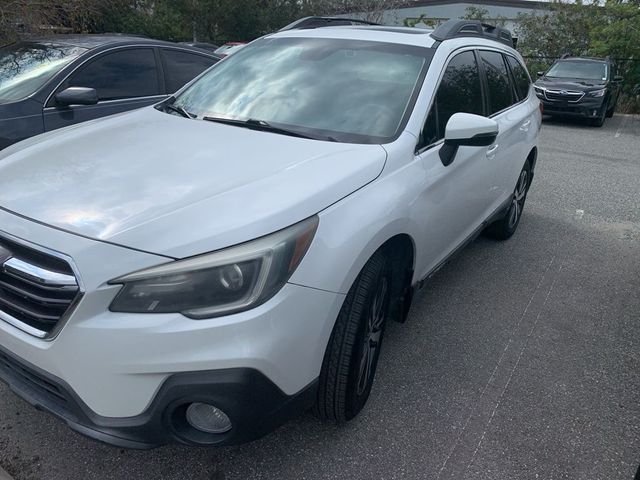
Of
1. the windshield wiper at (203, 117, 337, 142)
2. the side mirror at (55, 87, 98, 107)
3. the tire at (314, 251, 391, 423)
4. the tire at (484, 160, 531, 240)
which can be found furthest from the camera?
the tire at (484, 160, 531, 240)

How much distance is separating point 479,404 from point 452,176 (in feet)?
3.99

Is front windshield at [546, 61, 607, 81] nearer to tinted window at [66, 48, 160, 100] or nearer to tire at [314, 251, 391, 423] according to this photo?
tinted window at [66, 48, 160, 100]

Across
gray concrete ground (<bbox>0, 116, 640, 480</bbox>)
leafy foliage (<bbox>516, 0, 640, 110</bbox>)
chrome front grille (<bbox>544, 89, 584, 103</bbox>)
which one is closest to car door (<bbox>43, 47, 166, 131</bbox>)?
gray concrete ground (<bbox>0, 116, 640, 480</bbox>)

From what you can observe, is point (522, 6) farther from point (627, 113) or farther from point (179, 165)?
point (179, 165)

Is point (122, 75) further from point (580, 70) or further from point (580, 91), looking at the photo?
point (580, 70)

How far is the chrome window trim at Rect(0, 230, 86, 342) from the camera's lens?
177 centimetres

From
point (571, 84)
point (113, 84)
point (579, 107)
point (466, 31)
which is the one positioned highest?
point (466, 31)

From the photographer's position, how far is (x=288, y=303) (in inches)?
73.5

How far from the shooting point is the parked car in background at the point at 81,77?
4.31m

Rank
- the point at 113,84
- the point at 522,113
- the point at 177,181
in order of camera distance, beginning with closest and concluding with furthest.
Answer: the point at 177,181
the point at 522,113
the point at 113,84

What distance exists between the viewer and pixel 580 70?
1433cm

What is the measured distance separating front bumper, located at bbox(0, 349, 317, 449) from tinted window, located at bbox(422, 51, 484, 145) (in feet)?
5.16

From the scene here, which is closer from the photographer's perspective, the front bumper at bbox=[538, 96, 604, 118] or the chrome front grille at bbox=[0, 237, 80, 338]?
the chrome front grille at bbox=[0, 237, 80, 338]

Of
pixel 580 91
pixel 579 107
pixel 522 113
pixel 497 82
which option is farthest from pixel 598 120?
pixel 497 82
